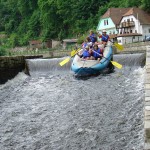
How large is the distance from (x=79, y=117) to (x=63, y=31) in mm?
56487

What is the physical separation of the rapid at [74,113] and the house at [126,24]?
111 feet

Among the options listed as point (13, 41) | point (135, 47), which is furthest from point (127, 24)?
point (13, 41)

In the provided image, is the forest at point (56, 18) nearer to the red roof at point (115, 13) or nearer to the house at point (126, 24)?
the house at point (126, 24)

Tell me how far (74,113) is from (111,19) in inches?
1876

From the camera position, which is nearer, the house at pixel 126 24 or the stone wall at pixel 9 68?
the stone wall at pixel 9 68

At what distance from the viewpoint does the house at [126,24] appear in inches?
2044

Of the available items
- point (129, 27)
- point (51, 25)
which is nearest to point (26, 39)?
point (51, 25)

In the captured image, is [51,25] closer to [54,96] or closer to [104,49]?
[104,49]

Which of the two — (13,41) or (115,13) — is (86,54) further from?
(13,41)

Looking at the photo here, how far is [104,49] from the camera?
20719mm

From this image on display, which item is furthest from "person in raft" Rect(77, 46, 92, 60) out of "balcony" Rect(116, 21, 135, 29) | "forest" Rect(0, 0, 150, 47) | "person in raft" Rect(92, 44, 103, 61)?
"balcony" Rect(116, 21, 135, 29)

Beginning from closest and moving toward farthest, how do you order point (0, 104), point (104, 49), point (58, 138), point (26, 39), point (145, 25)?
point (58, 138) → point (0, 104) → point (104, 49) → point (145, 25) → point (26, 39)

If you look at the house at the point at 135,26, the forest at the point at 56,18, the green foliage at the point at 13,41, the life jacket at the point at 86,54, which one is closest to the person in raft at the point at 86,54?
the life jacket at the point at 86,54

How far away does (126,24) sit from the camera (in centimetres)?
5456
